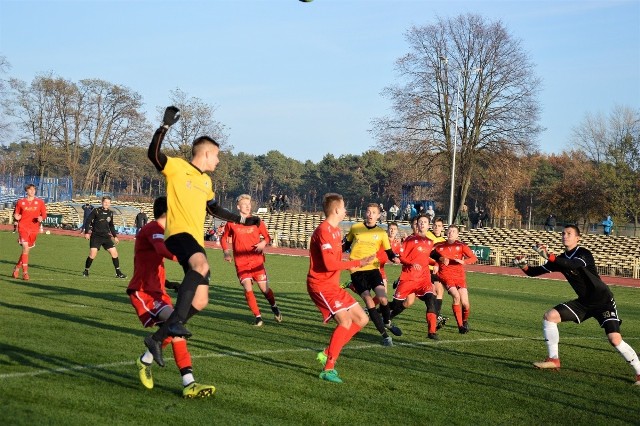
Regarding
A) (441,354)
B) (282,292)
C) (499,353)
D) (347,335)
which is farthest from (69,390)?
(282,292)

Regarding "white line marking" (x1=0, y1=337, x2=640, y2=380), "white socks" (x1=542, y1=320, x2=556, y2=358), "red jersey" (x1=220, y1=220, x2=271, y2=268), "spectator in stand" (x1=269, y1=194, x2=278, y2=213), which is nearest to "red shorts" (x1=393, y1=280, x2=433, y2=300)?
"white line marking" (x1=0, y1=337, x2=640, y2=380)

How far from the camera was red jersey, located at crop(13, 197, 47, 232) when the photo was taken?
20.4m

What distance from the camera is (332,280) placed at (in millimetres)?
9422

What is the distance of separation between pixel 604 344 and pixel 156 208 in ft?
26.9

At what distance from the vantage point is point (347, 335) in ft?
30.0

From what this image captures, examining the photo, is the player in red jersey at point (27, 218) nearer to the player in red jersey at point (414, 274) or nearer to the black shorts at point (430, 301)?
the player in red jersey at point (414, 274)

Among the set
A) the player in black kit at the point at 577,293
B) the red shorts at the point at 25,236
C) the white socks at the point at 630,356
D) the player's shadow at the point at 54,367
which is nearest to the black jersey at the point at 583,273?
the player in black kit at the point at 577,293

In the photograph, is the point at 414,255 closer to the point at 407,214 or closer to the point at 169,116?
the point at 169,116

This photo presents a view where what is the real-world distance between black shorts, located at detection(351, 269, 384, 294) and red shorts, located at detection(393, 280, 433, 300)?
436 millimetres

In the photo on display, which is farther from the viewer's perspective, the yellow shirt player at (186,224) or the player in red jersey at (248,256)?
the player in red jersey at (248,256)

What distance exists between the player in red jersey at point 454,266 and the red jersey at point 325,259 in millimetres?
5177

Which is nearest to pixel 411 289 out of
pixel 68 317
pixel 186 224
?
pixel 68 317

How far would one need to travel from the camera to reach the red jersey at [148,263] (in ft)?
27.8

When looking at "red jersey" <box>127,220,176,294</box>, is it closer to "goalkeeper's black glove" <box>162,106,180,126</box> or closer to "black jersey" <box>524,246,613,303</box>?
"goalkeeper's black glove" <box>162,106,180,126</box>
